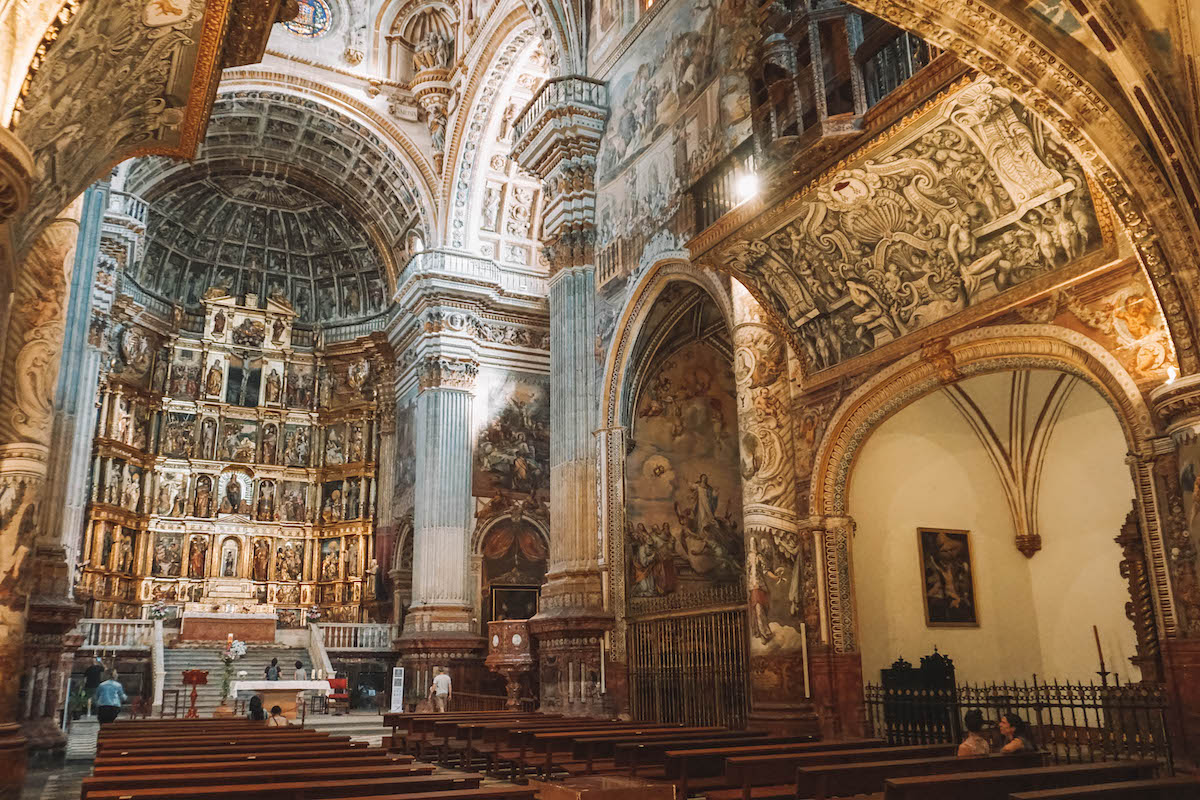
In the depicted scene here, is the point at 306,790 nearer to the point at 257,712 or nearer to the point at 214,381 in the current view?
the point at 257,712

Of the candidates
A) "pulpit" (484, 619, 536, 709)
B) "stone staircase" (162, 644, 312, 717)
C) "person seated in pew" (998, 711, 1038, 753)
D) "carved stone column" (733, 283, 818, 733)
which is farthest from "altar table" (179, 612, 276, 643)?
"person seated in pew" (998, 711, 1038, 753)

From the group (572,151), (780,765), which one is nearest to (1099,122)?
(780,765)

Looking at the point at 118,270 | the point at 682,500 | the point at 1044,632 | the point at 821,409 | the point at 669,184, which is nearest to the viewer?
the point at 821,409

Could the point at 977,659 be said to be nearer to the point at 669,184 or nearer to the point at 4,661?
the point at 669,184

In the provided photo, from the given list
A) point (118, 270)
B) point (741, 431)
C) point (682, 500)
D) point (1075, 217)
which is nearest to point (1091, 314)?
point (1075, 217)

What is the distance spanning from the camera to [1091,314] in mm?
8688

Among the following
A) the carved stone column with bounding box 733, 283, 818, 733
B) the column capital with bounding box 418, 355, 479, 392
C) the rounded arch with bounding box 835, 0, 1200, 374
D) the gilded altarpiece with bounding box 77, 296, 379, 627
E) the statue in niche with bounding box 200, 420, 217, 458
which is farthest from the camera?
the statue in niche with bounding box 200, 420, 217, 458

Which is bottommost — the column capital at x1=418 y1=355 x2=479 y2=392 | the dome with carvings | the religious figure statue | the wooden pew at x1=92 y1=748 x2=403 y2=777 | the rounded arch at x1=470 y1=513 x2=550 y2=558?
the wooden pew at x1=92 y1=748 x2=403 y2=777

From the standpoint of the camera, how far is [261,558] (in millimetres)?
29953

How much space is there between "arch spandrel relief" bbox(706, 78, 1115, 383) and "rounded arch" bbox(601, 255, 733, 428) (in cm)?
302

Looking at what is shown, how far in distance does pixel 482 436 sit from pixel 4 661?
16.8 m

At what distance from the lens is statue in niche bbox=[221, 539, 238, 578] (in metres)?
29.4

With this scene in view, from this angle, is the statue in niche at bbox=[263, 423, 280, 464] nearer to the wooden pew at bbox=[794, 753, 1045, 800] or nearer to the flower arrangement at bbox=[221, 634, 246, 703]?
the flower arrangement at bbox=[221, 634, 246, 703]

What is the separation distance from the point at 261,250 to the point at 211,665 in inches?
556
